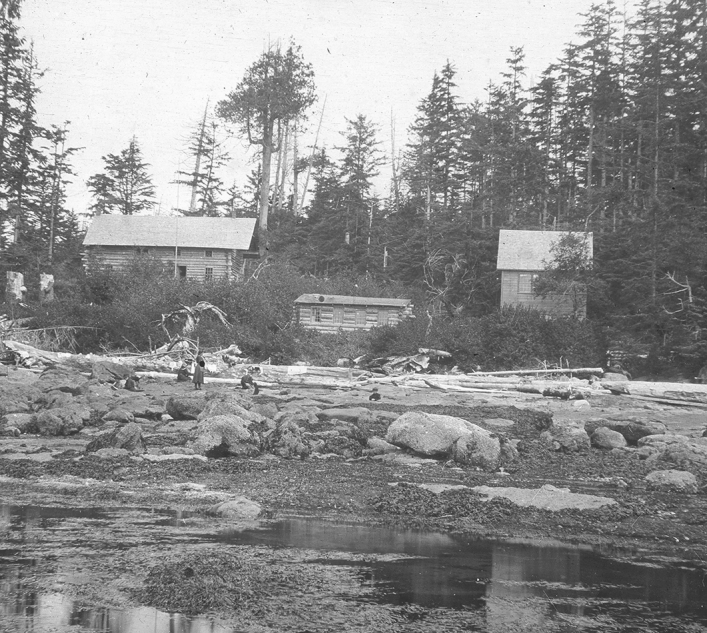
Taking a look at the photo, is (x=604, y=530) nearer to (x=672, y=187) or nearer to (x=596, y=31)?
(x=672, y=187)

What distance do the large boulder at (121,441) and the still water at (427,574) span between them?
3.67m

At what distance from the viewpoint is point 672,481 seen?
10.4 meters

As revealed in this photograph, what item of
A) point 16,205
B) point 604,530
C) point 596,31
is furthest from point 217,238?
point 604,530

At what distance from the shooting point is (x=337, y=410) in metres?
17.5

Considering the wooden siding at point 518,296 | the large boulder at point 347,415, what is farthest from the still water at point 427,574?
the wooden siding at point 518,296

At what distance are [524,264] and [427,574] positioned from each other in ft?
125

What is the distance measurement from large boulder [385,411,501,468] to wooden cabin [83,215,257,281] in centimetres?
3744

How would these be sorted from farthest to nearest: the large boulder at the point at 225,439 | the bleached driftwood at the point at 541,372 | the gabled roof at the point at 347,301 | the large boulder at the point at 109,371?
the gabled roof at the point at 347,301 < the bleached driftwood at the point at 541,372 < the large boulder at the point at 109,371 < the large boulder at the point at 225,439

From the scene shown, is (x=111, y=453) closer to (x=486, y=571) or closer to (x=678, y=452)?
(x=486, y=571)

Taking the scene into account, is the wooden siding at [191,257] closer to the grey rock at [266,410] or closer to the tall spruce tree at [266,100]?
the tall spruce tree at [266,100]

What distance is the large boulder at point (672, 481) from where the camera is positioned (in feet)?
33.5

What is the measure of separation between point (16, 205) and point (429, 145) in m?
32.0

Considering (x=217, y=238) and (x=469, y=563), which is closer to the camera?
(x=469, y=563)

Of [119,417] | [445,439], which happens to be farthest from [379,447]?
[119,417]
